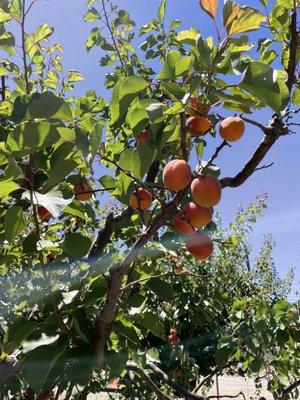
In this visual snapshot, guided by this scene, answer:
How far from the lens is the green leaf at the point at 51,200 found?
2.95 ft

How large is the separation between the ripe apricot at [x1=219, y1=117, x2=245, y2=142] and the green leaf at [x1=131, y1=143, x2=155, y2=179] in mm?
221

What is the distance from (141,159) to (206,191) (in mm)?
173

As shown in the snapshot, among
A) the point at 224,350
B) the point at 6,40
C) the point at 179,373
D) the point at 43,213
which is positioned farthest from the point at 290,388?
the point at 6,40

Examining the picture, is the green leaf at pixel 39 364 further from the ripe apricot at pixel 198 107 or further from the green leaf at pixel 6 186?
the ripe apricot at pixel 198 107

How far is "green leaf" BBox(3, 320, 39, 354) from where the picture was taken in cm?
111

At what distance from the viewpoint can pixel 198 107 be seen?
1086mm

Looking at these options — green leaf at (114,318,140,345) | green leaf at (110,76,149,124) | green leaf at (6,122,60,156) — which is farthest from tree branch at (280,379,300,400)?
green leaf at (6,122,60,156)

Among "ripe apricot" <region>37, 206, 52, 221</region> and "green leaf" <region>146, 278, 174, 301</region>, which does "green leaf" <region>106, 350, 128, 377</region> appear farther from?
"ripe apricot" <region>37, 206, 52, 221</region>

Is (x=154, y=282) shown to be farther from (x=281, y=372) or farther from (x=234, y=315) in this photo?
(x=234, y=315)

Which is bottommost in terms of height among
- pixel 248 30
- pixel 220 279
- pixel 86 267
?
pixel 86 267

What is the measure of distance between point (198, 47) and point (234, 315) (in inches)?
83.8

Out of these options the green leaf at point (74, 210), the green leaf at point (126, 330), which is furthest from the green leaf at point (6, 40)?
the green leaf at point (126, 330)

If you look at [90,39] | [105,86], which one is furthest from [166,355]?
[90,39]

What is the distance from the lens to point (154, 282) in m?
1.29
